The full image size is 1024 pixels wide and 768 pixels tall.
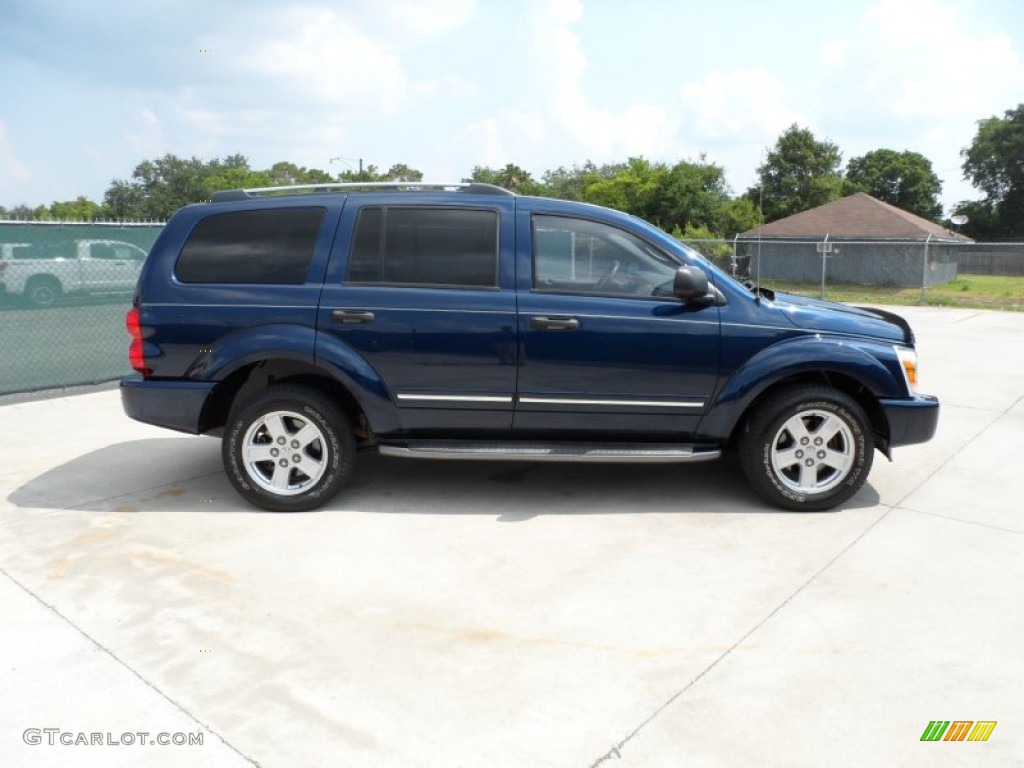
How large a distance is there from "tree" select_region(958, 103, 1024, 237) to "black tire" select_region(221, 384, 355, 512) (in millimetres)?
67078

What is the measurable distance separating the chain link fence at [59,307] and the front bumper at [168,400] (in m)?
3.91

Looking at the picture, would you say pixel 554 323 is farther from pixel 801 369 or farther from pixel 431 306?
pixel 801 369

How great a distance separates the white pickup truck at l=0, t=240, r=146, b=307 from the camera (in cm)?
868

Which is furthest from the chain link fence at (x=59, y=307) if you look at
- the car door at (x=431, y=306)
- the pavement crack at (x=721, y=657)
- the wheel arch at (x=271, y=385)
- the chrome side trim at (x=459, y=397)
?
the pavement crack at (x=721, y=657)

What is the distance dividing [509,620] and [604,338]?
1841mm

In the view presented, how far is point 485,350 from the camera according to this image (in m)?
4.74

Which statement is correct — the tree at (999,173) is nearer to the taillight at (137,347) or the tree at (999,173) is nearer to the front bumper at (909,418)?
the front bumper at (909,418)

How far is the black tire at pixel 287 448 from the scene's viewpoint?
4793 mm

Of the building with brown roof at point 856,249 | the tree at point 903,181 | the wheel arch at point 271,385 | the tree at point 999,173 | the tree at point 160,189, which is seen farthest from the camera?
the tree at point 160,189

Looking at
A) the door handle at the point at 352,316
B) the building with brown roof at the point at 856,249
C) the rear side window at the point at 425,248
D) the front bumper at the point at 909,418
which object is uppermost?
the building with brown roof at the point at 856,249

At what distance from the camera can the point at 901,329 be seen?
5168mm

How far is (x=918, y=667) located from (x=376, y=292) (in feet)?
10.9

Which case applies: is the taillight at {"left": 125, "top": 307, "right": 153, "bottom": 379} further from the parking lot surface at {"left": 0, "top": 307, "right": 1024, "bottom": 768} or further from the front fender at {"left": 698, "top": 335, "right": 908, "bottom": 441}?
the front fender at {"left": 698, "top": 335, "right": 908, "bottom": 441}

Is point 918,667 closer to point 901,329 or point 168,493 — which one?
point 901,329
